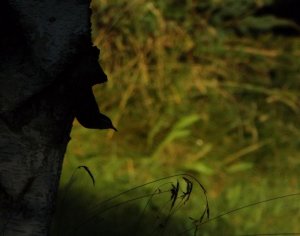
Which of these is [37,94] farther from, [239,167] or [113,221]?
[239,167]

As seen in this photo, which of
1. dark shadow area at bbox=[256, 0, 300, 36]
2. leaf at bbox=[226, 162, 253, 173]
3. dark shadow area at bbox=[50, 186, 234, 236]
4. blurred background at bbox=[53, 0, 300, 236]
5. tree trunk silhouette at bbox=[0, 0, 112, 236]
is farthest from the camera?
dark shadow area at bbox=[256, 0, 300, 36]

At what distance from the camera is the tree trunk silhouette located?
69.6 inches

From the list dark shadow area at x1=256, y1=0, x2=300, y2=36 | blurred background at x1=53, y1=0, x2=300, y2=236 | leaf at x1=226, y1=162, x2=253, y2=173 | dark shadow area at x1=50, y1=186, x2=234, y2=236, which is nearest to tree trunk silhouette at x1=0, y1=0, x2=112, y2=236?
dark shadow area at x1=50, y1=186, x2=234, y2=236

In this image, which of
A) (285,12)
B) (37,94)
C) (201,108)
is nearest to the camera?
(37,94)

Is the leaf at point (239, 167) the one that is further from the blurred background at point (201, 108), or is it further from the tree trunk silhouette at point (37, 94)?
the tree trunk silhouette at point (37, 94)

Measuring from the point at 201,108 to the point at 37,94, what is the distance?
3.27 metres

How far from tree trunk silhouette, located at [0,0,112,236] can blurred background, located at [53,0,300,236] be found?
6.75ft

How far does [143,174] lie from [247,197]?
51 cm

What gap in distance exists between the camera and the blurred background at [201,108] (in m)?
4.28

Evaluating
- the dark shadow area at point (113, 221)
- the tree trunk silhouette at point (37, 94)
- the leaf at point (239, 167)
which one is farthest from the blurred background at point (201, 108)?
the tree trunk silhouette at point (37, 94)

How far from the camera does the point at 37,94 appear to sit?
1775 mm

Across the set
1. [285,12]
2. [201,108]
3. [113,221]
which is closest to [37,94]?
[113,221]

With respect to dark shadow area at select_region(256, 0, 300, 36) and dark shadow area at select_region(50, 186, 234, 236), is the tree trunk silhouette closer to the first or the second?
dark shadow area at select_region(50, 186, 234, 236)

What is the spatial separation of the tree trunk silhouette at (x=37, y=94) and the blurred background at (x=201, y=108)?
2058 mm
